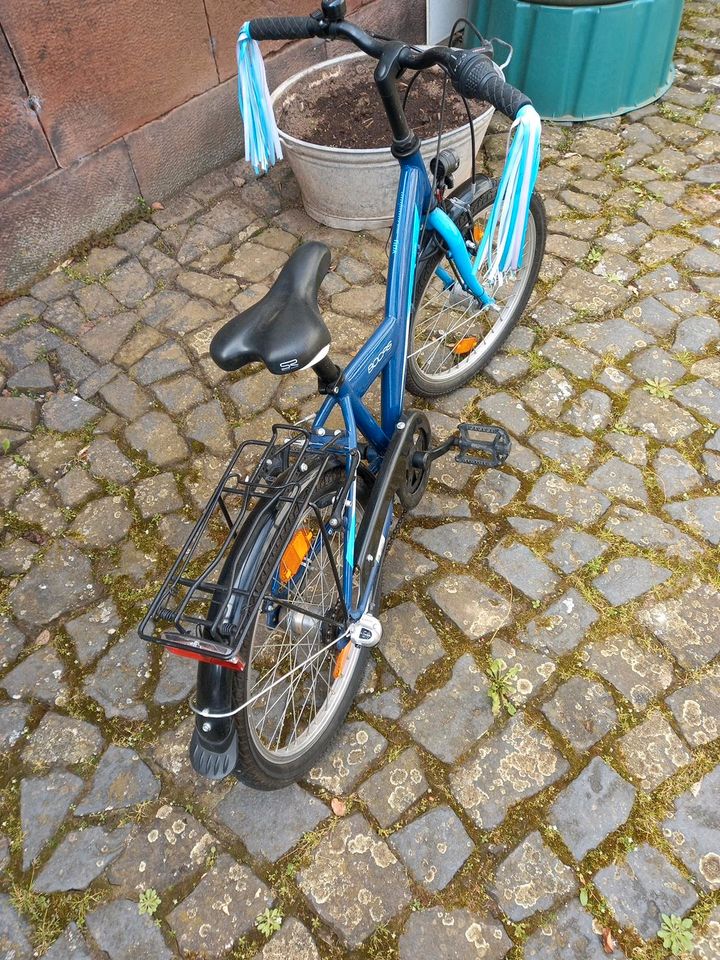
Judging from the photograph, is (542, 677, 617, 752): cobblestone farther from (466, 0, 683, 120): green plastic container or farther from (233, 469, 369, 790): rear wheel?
(466, 0, 683, 120): green plastic container

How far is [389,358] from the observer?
2.48 metres

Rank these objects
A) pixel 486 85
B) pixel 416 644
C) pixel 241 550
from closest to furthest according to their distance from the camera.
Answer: pixel 241 550
pixel 486 85
pixel 416 644

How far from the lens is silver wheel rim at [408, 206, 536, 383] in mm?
3492

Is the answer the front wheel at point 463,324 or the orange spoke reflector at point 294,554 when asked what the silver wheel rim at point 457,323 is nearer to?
the front wheel at point 463,324

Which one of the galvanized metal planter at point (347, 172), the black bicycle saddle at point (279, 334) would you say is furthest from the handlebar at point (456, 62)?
the galvanized metal planter at point (347, 172)

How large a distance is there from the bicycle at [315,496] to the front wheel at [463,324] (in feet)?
0.44

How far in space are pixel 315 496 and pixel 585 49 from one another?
4.36 m

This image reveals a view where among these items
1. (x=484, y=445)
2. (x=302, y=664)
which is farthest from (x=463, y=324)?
(x=302, y=664)

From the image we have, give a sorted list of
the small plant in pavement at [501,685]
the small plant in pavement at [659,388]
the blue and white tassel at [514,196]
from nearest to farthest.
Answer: the blue and white tassel at [514,196]
the small plant in pavement at [501,685]
the small plant in pavement at [659,388]

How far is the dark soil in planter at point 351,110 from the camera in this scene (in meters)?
4.29

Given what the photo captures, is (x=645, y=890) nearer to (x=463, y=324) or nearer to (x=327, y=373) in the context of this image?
(x=327, y=373)

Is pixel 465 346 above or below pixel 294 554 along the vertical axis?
below

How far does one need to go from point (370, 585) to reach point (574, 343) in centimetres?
212

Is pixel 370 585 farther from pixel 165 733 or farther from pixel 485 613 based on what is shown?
pixel 165 733
